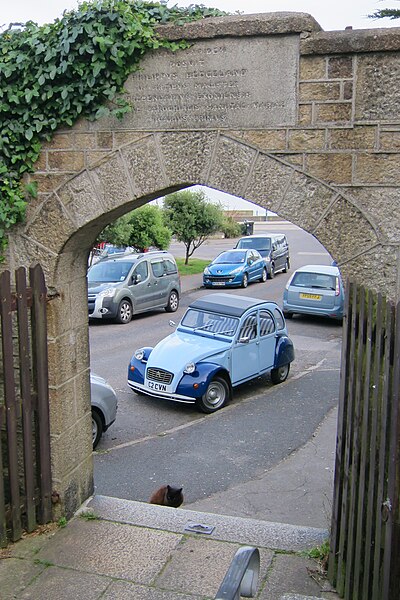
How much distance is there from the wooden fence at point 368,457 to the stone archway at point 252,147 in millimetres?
484

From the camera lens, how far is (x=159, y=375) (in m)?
9.73

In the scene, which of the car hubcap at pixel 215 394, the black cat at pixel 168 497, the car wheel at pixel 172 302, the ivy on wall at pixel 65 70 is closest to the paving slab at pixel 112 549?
the black cat at pixel 168 497

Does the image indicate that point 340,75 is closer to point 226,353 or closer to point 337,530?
point 337,530

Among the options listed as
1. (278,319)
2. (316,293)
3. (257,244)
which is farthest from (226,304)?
(257,244)

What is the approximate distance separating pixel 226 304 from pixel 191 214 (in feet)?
47.2

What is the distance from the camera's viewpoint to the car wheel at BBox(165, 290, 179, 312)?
61.4 ft

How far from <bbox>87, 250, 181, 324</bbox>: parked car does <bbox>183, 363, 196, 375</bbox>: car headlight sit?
23.6 feet

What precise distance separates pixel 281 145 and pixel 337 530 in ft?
8.06

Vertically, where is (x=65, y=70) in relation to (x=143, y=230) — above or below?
above

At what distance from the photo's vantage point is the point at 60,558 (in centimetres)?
432

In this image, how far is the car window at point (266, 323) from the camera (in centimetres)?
1102

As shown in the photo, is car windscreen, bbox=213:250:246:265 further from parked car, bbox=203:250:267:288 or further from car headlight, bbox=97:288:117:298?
car headlight, bbox=97:288:117:298

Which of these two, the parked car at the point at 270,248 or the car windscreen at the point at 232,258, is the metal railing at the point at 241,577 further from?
the parked car at the point at 270,248

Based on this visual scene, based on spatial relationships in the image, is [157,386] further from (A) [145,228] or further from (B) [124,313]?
(A) [145,228]
